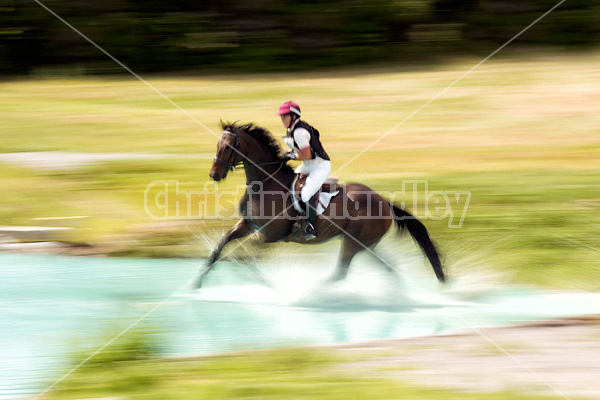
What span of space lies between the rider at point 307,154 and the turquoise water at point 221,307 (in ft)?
3.04

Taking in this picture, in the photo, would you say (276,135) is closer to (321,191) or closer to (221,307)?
(321,191)

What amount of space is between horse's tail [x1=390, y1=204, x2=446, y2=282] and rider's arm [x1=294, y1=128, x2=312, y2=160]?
1.34m

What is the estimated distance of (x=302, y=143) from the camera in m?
8.36

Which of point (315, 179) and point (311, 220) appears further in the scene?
point (311, 220)

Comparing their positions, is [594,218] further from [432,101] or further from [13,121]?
[13,121]

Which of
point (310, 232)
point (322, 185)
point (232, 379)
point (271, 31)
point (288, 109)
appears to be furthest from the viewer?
point (271, 31)

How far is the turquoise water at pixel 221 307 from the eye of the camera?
7.31 meters

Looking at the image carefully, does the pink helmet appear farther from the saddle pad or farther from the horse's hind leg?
the horse's hind leg

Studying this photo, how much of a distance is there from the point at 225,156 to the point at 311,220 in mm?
1197

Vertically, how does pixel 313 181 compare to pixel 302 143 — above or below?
below

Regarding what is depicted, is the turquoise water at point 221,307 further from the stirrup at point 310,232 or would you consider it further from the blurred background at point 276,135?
the stirrup at point 310,232

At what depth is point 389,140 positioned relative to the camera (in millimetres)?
16891

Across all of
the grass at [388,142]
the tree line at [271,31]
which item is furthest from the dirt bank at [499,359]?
the tree line at [271,31]

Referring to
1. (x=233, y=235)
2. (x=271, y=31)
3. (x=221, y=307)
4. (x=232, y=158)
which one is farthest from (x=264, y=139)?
(x=271, y=31)
